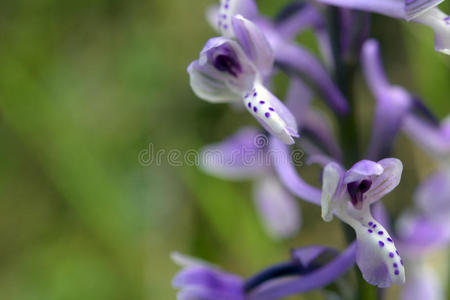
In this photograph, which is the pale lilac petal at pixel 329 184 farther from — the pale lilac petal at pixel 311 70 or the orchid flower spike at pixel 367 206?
the pale lilac petal at pixel 311 70

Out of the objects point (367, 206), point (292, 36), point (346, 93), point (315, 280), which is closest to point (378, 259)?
point (367, 206)

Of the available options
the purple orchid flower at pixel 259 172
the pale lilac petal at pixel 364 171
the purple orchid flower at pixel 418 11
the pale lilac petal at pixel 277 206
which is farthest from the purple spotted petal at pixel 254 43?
the pale lilac petal at pixel 277 206

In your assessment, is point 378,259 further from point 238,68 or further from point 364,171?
point 238,68

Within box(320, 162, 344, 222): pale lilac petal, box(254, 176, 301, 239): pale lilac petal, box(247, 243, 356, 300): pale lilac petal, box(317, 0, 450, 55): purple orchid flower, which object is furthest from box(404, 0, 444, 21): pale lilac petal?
box(254, 176, 301, 239): pale lilac petal

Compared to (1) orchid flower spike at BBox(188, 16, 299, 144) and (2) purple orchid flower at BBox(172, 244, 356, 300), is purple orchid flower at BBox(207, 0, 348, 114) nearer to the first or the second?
(1) orchid flower spike at BBox(188, 16, 299, 144)

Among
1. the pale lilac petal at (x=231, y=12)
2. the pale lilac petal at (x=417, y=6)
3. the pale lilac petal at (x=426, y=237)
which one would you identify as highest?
the pale lilac petal at (x=231, y=12)

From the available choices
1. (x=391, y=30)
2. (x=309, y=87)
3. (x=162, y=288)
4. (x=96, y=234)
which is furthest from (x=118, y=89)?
(x=309, y=87)
